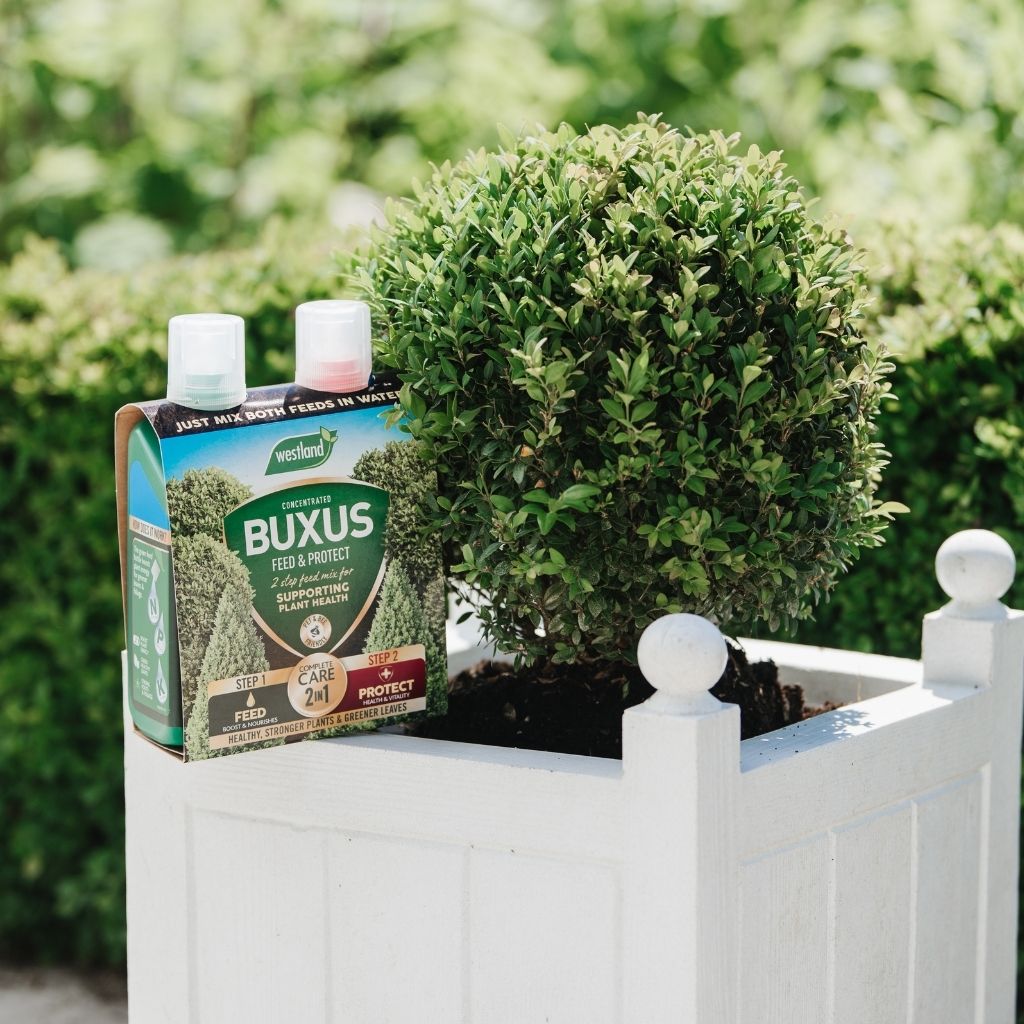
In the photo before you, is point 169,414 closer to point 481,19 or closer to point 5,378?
point 5,378

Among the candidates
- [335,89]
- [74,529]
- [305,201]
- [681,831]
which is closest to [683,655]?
[681,831]

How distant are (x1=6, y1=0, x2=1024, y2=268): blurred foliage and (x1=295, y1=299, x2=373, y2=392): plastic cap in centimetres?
484

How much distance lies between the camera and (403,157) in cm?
730

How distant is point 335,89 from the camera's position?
757 cm

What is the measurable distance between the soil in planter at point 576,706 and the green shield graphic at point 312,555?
29cm

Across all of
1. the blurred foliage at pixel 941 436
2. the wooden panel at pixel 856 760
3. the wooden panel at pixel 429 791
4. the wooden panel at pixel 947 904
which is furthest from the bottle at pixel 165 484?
the blurred foliage at pixel 941 436

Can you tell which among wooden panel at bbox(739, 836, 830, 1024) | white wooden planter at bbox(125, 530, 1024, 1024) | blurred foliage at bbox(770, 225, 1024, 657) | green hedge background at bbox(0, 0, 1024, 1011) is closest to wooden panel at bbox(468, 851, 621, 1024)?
white wooden planter at bbox(125, 530, 1024, 1024)

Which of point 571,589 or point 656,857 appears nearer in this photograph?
point 656,857

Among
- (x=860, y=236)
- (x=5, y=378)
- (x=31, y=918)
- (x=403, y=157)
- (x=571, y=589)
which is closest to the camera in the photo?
(x=571, y=589)

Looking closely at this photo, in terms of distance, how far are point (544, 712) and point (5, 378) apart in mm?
1929

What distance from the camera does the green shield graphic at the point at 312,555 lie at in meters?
1.88

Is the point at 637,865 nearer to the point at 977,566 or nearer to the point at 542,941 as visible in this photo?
the point at 542,941

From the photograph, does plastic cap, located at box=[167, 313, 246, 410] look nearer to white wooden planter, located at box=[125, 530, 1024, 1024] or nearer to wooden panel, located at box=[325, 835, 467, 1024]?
white wooden planter, located at box=[125, 530, 1024, 1024]

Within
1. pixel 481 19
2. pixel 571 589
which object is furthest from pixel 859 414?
pixel 481 19
